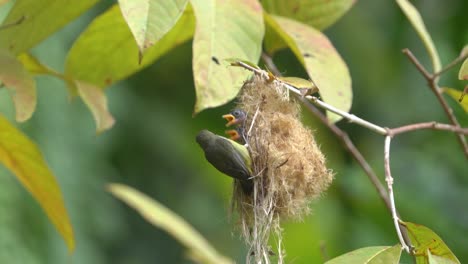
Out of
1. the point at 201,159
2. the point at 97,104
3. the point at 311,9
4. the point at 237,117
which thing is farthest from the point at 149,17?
the point at 201,159

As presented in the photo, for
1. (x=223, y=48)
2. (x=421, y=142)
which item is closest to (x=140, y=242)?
(x=421, y=142)

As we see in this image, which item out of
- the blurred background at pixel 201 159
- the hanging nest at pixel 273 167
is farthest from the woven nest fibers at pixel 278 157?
the blurred background at pixel 201 159

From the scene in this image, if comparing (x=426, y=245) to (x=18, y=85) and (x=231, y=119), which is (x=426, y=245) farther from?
(x=18, y=85)

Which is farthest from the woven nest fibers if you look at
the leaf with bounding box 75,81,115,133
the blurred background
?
the blurred background

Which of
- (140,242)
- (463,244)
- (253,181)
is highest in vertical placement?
(253,181)

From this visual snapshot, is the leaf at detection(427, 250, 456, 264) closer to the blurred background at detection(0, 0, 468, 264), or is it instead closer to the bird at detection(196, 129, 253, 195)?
the bird at detection(196, 129, 253, 195)

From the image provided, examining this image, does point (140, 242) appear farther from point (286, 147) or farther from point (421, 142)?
point (286, 147)
